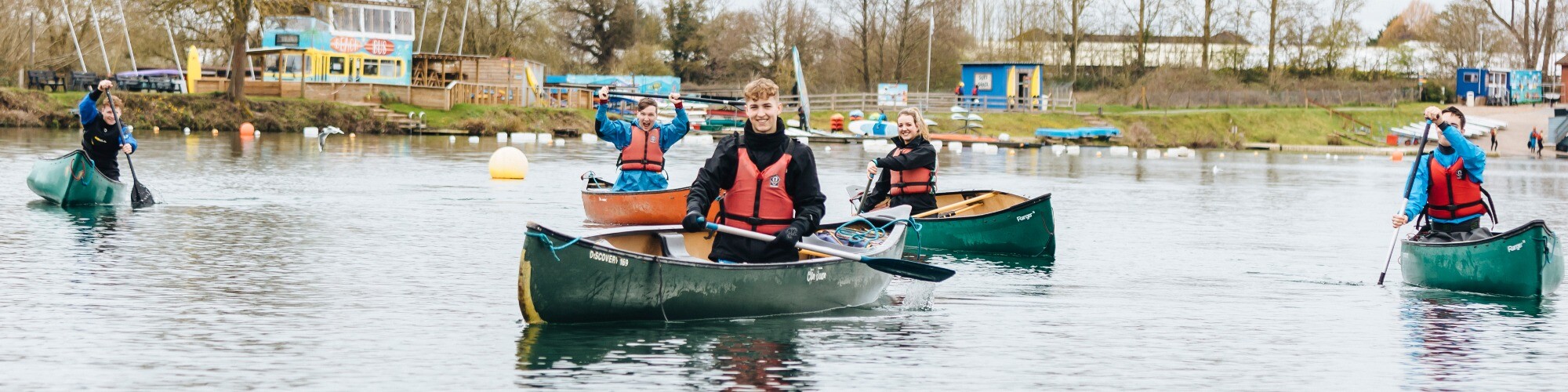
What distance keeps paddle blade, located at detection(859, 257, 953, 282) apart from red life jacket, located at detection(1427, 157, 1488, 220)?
452 cm

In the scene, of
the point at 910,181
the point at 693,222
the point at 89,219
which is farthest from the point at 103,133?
the point at 693,222

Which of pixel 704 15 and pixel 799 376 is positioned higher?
pixel 704 15

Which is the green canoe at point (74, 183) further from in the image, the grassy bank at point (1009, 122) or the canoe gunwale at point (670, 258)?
the grassy bank at point (1009, 122)

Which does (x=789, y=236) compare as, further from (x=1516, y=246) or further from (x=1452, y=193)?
(x=1516, y=246)

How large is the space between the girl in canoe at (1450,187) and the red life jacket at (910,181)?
417cm

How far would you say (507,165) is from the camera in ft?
95.3

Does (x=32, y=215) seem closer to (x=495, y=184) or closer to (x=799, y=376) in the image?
(x=495, y=184)

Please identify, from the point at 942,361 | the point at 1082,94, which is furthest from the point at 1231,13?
the point at 942,361

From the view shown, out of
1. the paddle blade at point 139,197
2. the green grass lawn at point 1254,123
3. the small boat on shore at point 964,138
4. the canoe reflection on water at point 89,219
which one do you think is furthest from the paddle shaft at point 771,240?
the green grass lawn at point 1254,123

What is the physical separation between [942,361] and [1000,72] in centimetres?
5712

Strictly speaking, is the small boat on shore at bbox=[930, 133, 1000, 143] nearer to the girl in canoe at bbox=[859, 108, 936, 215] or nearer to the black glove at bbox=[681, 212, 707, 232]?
the girl in canoe at bbox=[859, 108, 936, 215]

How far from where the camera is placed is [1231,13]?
74188mm

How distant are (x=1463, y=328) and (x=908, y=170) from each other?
16.7 feet

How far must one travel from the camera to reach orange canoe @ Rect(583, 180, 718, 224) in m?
16.9
